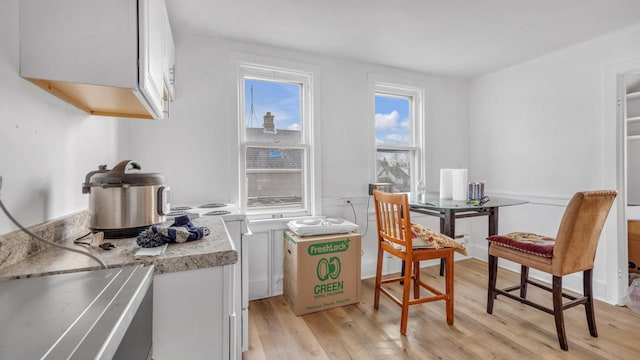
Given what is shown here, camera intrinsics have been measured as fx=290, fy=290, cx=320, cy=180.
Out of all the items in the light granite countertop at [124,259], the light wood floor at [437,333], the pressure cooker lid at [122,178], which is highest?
the pressure cooker lid at [122,178]

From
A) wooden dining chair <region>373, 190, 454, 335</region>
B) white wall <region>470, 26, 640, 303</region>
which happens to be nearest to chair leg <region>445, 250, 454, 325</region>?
wooden dining chair <region>373, 190, 454, 335</region>

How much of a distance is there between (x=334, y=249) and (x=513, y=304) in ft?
5.07

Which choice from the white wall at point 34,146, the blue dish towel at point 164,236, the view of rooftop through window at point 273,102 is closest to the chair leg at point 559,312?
the blue dish towel at point 164,236

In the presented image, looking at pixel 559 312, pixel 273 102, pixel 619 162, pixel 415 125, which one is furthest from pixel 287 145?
pixel 619 162

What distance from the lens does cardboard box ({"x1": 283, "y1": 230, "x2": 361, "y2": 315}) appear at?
228 centimetres

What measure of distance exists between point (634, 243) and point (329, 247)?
2805 millimetres

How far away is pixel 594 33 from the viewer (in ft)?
8.00

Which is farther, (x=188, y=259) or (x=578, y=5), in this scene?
(x=578, y=5)

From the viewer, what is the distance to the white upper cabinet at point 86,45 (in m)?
0.92

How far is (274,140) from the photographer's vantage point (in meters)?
2.76

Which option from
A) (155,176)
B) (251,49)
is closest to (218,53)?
(251,49)

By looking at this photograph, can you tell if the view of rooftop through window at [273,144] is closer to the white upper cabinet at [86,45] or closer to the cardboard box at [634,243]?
the white upper cabinet at [86,45]

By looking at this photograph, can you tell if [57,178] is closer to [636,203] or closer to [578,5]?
[578,5]

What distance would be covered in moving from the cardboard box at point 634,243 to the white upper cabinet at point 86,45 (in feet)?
12.8
